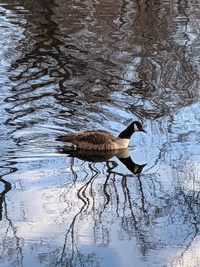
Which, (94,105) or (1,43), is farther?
(1,43)

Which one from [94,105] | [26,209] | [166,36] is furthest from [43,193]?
[166,36]

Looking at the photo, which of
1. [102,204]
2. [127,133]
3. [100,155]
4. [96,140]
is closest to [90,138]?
[96,140]

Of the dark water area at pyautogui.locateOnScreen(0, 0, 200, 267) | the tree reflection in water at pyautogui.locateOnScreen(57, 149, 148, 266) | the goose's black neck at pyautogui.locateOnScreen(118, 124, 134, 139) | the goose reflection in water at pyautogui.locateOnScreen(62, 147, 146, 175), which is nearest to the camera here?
the tree reflection in water at pyautogui.locateOnScreen(57, 149, 148, 266)

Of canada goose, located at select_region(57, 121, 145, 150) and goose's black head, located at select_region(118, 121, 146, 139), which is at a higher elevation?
goose's black head, located at select_region(118, 121, 146, 139)

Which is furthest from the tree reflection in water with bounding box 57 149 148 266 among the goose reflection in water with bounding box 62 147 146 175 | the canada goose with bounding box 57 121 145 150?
the canada goose with bounding box 57 121 145 150

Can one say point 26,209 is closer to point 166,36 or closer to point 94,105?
point 94,105

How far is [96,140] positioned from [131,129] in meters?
0.60

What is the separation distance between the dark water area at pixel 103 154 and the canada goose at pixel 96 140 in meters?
0.13

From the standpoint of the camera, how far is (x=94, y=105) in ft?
42.7

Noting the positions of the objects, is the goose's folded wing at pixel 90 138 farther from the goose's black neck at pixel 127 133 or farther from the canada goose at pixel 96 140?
the goose's black neck at pixel 127 133

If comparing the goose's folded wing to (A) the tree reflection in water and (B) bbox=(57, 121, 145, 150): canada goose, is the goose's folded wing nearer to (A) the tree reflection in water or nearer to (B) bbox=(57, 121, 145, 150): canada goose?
(B) bbox=(57, 121, 145, 150): canada goose

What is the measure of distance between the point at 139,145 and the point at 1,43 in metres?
6.62

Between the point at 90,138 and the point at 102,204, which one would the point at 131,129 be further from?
the point at 102,204

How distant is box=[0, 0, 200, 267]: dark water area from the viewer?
838cm
